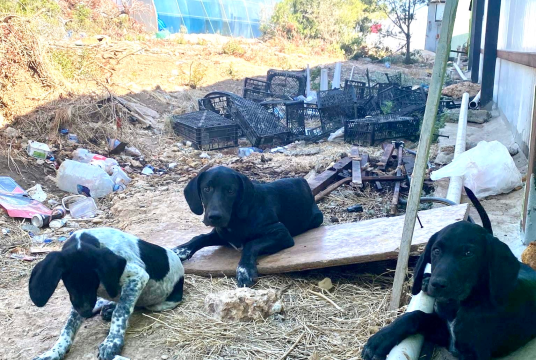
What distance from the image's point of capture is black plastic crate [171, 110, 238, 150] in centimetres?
1136

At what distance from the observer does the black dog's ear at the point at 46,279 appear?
132 inches

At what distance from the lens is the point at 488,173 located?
257 inches

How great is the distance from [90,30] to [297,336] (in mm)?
20801

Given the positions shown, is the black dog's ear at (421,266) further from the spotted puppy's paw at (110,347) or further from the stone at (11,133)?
the stone at (11,133)

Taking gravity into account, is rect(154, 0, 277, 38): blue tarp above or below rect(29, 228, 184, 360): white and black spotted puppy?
above

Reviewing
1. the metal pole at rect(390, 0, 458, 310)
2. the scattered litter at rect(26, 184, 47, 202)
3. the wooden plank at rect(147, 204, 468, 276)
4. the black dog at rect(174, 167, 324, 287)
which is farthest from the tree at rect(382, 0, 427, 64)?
the metal pole at rect(390, 0, 458, 310)

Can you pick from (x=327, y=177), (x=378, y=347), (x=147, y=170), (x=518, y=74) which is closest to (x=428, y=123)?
(x=378, y=347)

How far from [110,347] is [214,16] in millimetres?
30990

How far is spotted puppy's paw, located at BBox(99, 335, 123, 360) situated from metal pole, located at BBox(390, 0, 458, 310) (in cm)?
190

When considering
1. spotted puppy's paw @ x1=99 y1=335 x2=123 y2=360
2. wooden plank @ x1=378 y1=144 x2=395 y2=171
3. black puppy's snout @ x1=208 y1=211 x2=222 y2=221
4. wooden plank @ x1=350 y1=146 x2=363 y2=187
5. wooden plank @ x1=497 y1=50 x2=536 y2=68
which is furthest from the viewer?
wooden plank @ x1=378 y1=144 x2=395 y2=171

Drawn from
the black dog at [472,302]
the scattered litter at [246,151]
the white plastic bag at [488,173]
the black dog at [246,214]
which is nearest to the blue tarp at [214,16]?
the scattered litter at [246,151]

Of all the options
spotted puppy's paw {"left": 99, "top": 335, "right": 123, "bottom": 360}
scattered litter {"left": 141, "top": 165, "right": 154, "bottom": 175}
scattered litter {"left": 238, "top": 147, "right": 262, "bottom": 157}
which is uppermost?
spotted puppy's paw {"left": 99, "top": 335, "right": 123, "bottom": 360}

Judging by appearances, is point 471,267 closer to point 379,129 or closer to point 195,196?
point 195,196

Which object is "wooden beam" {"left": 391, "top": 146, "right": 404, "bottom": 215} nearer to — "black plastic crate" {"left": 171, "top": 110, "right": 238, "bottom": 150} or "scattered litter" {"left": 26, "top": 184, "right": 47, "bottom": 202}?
"black plastic crate" {"left": 171, "top": 110, "right": 238, "bottom": 150}
